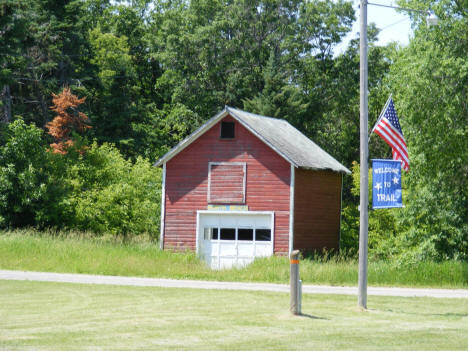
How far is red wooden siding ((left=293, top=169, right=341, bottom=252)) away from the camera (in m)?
34.3

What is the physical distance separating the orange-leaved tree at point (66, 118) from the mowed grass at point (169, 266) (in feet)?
56.1

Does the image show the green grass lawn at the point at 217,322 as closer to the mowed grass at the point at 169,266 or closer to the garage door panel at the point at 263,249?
the mowed grass at the point at 169,266

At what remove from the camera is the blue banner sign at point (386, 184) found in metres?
15.7

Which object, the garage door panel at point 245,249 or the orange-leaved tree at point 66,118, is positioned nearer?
the garage door panel at point 245,249

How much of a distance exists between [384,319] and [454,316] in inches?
75.4

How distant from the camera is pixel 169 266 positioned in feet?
95.9

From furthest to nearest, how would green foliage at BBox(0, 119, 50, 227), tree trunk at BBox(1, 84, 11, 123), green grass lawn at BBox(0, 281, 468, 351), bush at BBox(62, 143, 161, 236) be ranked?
tree trunk at BBox(1, 84, 11, 123), bush at BBox(62, 143, 161, 236), green foliage at BBox(0, 119, 50, 227), green grass lawn at BBox(0, 281, 468, 351)

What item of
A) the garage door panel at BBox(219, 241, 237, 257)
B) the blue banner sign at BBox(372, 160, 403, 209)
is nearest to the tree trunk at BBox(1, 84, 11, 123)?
the garage door panel at BBox(219, 241, 237, 257)

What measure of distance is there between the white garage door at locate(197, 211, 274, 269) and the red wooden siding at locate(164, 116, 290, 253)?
14.7 inches

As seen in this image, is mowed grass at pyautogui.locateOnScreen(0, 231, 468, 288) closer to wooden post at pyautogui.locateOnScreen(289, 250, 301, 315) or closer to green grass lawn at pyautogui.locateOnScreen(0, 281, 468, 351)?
green grass lawn at pyautogui.locateOnScreen(0, 281, 468, 351)

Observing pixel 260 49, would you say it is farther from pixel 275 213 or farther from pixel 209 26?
→ pixel 275 213

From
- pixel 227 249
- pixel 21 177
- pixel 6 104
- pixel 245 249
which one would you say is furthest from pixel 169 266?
pixel 6 104

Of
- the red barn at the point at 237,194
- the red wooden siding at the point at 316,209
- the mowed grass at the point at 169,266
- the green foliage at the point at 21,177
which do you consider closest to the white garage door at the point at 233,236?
the red barn at the point at 237,194

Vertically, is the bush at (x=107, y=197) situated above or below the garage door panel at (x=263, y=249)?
above
